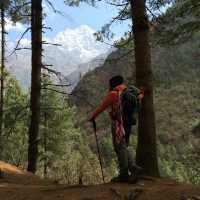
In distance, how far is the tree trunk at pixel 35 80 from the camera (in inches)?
555

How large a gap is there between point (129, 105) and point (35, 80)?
7073 millimetres

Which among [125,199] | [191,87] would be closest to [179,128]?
[191,87]

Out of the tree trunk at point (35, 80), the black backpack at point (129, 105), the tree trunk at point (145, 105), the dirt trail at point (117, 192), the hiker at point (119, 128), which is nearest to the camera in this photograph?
the dirt trail at point (117, 192)

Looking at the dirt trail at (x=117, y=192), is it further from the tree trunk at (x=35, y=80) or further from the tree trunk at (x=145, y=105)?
the tree trunk at (x=35, y=80)

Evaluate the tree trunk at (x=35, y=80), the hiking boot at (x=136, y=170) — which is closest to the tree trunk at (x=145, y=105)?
the hiking boot at (x=136, y=170)

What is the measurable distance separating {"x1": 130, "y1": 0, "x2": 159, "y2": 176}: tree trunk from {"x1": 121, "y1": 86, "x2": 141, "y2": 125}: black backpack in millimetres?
763

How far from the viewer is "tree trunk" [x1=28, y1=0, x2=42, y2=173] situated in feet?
46.3

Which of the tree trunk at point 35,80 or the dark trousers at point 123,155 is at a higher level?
the tree trunk at point 35,80

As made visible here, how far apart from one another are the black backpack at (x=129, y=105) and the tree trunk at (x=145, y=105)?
763 millimetres

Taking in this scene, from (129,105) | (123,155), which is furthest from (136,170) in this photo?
(129,105)

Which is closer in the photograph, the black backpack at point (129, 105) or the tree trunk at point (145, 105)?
the black backpack at point (129, 105)

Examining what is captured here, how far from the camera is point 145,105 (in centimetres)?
843

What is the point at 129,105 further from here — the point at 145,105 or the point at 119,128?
the point at 145,105

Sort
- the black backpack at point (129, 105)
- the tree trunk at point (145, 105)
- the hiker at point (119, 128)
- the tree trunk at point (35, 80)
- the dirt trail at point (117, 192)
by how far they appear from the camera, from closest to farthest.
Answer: the dirt trail at point (117, 192)
the hiker at point (119, 128)
the black backpack at point (129, 105)
the tree trunk at point (145, 105)
the tree trunk at point (35, 80)
